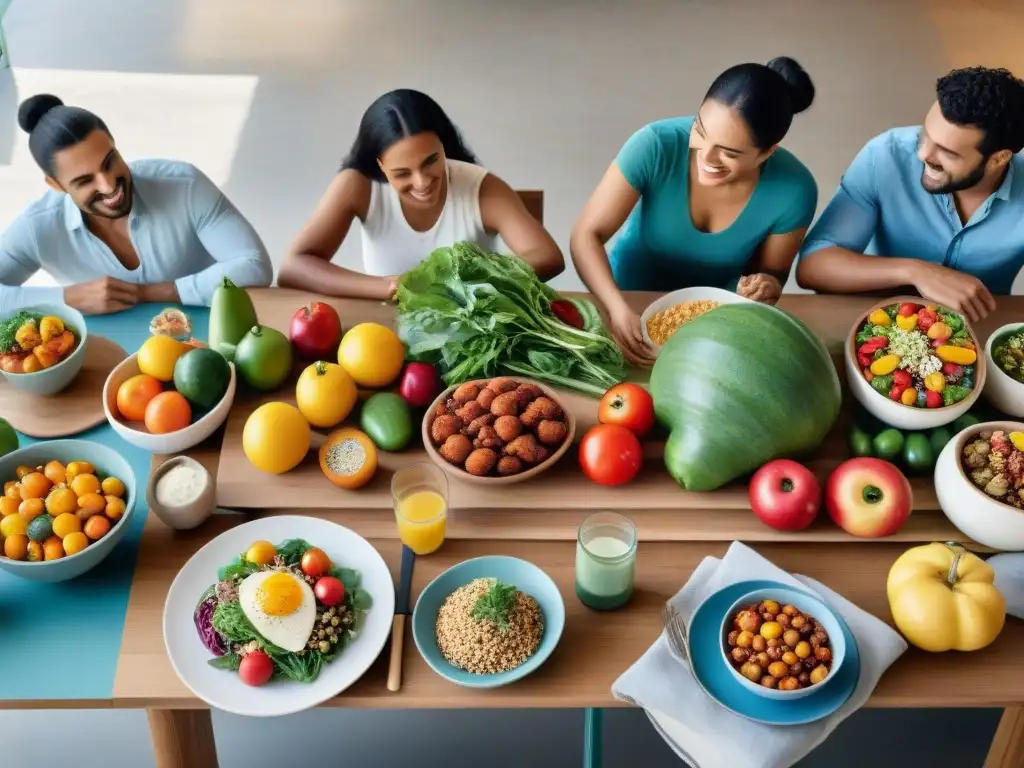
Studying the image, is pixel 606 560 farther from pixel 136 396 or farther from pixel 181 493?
pixel 136 396

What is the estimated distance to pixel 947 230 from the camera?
229 cm

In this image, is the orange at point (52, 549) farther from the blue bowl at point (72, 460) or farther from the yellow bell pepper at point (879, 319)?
the yellow bell pepper at point (879, 319)

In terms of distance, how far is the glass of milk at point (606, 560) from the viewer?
1482 mm

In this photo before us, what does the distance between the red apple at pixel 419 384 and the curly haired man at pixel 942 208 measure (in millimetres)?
968

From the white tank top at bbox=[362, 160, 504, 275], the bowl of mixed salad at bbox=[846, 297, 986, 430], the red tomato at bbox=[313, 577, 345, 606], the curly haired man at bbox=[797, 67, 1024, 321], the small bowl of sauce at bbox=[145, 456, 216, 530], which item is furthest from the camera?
the white tank top at bbox=[362, 160, 504, 275]

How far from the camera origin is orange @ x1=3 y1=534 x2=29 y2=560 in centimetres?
152

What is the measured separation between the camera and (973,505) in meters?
1.57

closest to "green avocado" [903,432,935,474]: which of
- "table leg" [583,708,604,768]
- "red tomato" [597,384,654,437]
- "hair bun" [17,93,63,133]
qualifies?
"red tomato" [597,384,654,437]

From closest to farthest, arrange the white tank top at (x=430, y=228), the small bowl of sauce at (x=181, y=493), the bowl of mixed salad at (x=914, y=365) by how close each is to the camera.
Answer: the small bowl of sauce at (x=181, y=493) < the bowl of mixed salad at (x=914, y=365) < the white tank top at (x=430, y=228)

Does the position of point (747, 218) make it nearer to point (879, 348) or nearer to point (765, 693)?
point (879, 348)

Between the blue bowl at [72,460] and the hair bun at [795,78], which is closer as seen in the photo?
the blue bowl at [72,460]

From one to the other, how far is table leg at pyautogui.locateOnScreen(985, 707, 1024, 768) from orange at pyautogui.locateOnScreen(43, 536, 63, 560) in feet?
5.14

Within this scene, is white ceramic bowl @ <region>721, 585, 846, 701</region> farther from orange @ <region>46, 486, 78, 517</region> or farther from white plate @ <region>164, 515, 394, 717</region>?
orange @ <region>46, 486, 78, 517</region>

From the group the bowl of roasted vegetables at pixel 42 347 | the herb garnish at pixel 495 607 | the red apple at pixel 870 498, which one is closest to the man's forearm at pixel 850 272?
the red apple at pixel 870 498
